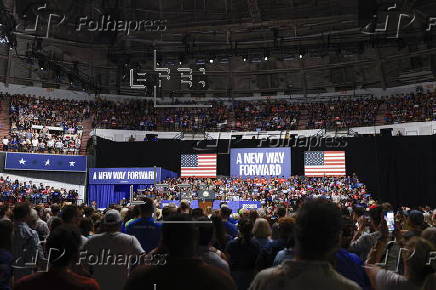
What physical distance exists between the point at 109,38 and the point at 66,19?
3.38 meters

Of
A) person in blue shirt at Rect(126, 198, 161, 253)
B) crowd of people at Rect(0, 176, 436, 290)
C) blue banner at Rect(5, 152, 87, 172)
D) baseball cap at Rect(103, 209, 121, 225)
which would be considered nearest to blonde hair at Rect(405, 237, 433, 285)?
crowd of people at Rect(0, 176, 436, 290)

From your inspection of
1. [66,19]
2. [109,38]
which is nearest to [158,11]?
[109,38]

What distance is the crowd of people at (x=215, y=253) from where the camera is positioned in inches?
76.0

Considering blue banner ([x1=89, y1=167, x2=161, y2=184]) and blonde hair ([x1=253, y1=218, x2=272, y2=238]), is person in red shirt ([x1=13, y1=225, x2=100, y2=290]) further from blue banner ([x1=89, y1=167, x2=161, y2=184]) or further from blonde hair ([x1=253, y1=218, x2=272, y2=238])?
blue banner ([x1=89, y1=167, x2=161, y2=184])

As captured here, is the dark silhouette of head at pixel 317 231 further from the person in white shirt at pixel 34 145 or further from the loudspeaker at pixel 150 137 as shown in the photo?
the loudspeaker at pixel 150 137

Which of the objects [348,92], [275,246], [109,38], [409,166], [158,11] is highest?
A: [158,11]

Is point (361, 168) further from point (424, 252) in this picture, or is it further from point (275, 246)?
point (424, 252)

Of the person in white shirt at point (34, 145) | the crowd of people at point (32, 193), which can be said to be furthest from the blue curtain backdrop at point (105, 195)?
the person in white shirt at point (34, 145)

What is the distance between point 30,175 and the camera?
2741cm

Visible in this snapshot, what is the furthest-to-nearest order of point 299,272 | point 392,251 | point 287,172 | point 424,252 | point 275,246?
point 287,172
point 275,246
point 392,251
point 424,252
point 299,272

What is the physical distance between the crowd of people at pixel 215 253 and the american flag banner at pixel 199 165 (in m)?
20.2

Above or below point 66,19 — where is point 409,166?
below

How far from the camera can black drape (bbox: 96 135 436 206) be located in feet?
80.4

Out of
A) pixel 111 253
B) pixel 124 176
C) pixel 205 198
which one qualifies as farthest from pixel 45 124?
pixel 111 253
